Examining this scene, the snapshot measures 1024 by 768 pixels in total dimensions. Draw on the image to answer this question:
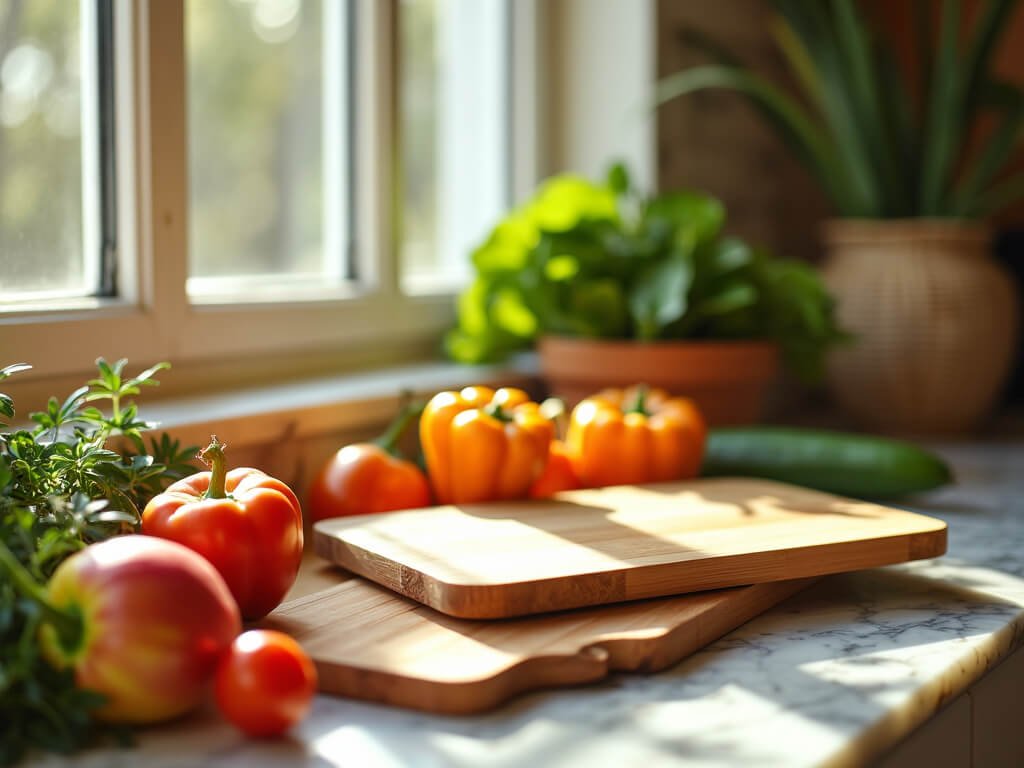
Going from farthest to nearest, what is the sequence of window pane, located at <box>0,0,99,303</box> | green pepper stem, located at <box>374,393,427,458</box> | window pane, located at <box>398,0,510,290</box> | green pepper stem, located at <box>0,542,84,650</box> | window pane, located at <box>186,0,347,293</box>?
window pane, located at <box>398,0,510,290</box> < window pane, located at <box>186,0,347,293</box> < green pepper stem, located at <box>374,393,427,458</box> < window pane, located at <box>0,0,99,303</box> < green pepper stem, located at <box>0,542,84,650</box>

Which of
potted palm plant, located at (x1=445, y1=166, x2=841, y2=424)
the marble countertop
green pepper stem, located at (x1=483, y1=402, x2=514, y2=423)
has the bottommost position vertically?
the marble countertop

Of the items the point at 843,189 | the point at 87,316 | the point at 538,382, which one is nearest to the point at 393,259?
the point at 538,382

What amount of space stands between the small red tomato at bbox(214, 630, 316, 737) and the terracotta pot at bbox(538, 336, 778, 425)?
833 mm

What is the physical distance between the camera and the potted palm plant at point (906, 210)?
171cm

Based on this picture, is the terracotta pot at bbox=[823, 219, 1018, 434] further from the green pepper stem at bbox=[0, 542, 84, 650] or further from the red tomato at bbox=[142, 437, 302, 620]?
the green pepper stem at bbox=[0, 542, 84, 650]

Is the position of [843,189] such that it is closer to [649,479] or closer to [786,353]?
[786,353]

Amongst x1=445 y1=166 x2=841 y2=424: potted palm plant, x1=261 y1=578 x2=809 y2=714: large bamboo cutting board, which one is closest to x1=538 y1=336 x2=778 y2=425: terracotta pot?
x1=445 y1=166 x2=841 y2=424: potted palm plant

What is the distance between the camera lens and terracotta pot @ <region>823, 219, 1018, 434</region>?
1.73 metres

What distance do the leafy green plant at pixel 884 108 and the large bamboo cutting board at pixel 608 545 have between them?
34.5 inches

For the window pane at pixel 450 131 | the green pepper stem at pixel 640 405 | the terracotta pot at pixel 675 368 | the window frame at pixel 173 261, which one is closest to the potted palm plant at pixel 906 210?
the window pane at pixel 450 131

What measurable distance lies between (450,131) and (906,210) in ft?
2.56

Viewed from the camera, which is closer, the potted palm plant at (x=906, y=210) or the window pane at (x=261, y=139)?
the window pane at (x=261, y=139)

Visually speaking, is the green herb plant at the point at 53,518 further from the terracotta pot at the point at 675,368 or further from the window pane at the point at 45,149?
the terracotta pot at the point at 675,368

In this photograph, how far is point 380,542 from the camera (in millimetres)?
866
